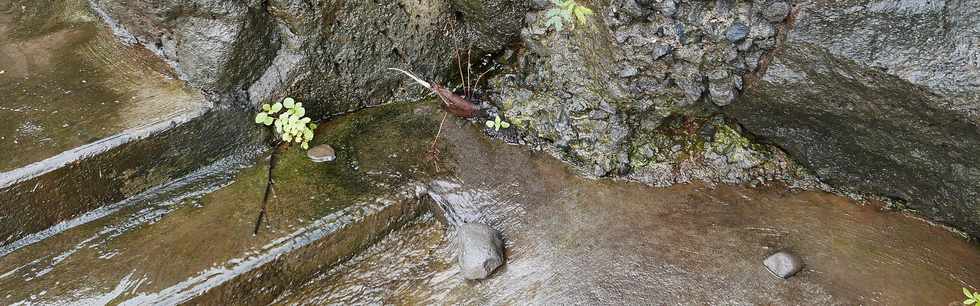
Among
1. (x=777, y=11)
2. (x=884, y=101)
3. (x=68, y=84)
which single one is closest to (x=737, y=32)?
(x=777, y=11)

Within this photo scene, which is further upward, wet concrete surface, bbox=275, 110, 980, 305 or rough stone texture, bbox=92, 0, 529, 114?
rough stone texture, bbox=92, 0, 529, 114

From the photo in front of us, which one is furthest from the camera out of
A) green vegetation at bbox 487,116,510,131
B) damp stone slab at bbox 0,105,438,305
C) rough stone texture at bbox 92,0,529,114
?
green vegetation at bbox 487,116,510,131

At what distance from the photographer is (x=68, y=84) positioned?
330cm

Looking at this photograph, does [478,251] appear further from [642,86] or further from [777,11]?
[777,11]

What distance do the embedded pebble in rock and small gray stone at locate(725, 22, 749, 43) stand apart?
2167 millimetres

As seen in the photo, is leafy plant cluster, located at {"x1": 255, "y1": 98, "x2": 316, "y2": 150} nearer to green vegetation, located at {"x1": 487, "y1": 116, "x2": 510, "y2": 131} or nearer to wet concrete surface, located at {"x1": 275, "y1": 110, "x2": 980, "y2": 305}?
wet concrete surface, located at {"x1": 275, "y1": 110, "x2": 980, "y2": 305}

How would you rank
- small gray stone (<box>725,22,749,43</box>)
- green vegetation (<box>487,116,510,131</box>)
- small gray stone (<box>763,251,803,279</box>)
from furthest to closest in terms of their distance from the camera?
green vegetation (<box>487,116,510,131</box>) < small gray stone (<box>725,22,749,43</box>) < small gray stone (<box>763,251,803,279</box>)

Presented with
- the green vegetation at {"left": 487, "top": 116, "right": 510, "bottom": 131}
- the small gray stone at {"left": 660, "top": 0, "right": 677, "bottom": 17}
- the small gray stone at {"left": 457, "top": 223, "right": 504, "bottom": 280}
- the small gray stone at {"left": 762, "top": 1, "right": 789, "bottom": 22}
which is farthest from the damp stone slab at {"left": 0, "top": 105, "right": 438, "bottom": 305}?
the small gray stone at {"left": 762, "top": 1, "right": 789, "bottom": 22}

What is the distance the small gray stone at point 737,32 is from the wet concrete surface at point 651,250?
0.83 m

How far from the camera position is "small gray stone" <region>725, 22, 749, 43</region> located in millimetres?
3160

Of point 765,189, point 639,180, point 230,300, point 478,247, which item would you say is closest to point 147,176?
point 230,300

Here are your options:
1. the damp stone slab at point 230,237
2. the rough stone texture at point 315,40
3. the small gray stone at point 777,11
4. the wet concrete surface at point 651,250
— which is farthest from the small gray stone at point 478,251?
the small gray stone at point 777,11

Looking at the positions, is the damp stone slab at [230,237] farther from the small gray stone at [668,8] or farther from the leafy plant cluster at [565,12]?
the small gray stone at [668,8]

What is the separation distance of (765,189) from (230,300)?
2.78 m
